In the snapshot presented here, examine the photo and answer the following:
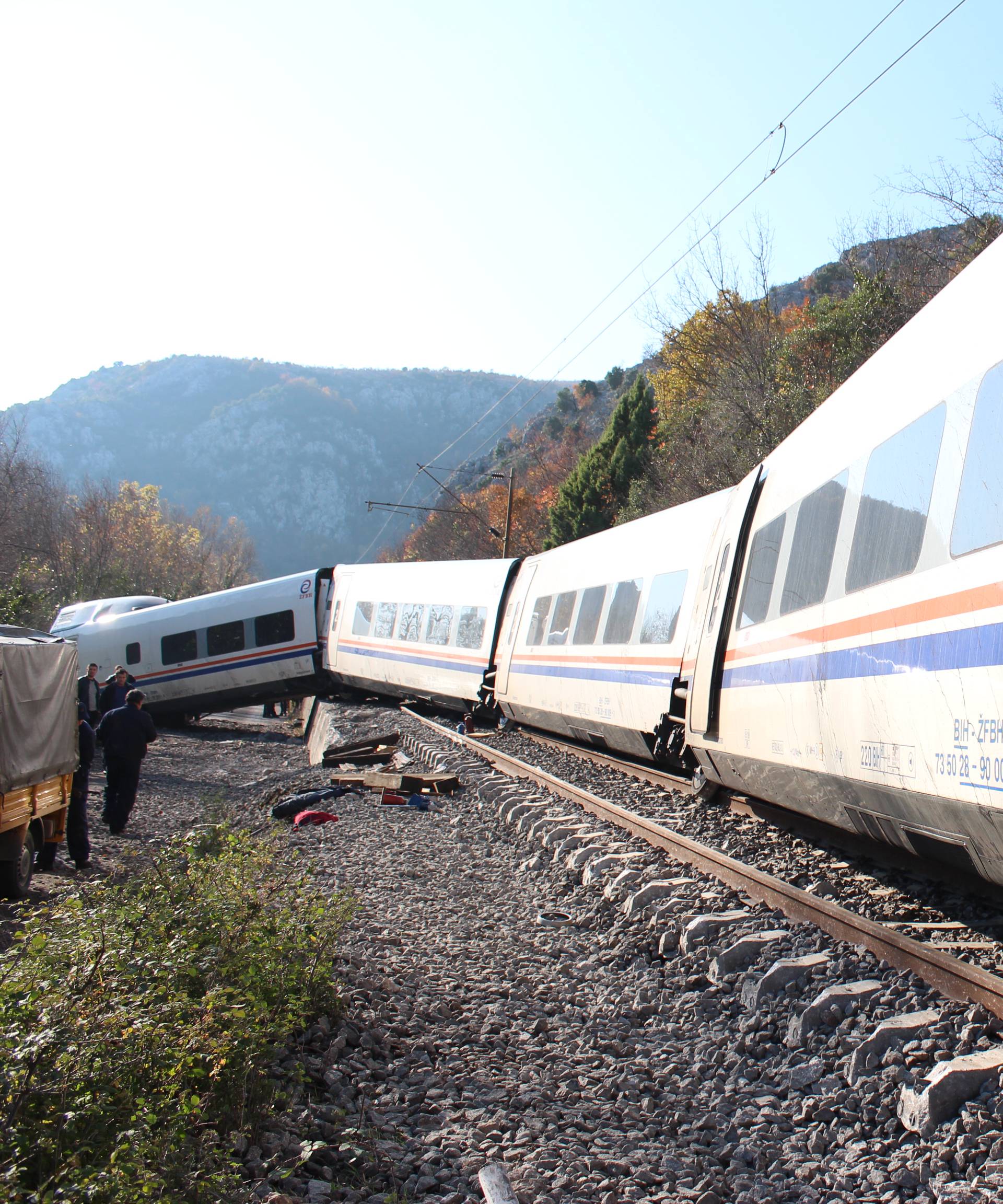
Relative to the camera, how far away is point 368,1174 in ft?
11.0

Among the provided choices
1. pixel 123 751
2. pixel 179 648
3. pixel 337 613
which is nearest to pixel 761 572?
pixel 123 751

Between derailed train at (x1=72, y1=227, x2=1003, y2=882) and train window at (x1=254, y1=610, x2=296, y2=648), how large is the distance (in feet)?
40.5

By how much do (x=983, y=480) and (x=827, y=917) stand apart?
250cm

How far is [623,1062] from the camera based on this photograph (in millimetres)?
4215


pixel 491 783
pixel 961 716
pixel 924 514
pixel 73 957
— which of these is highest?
pixel 924 514

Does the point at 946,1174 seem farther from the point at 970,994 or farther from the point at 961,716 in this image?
the point at 961,716

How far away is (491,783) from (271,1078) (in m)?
7.57

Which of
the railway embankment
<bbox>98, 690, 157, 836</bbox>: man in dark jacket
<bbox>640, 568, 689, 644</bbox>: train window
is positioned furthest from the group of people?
<bbox>640, 568, 689, 644</bbox>: train window

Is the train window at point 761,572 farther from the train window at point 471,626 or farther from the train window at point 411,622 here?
the train window at point 411,622

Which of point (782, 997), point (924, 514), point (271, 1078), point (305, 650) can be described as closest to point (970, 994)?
point (782, 997)

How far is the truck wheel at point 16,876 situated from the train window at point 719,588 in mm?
6325

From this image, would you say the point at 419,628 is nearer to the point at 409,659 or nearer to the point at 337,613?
the point at 409,659

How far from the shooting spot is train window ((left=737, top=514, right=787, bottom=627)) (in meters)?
7.76

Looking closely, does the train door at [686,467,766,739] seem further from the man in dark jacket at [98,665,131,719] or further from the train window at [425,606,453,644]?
the train window at [425,606,453,644]
